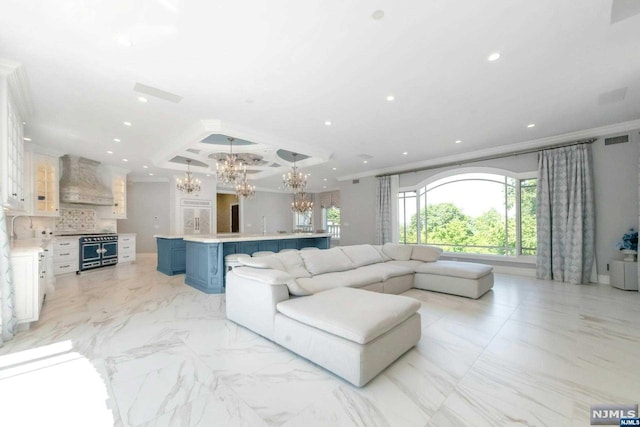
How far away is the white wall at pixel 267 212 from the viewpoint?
11266 millimetres

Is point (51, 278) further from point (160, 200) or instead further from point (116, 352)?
point (160, 200)

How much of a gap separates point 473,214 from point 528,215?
120cm

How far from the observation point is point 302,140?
5.36m

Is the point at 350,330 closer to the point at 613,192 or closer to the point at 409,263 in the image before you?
the point at 409,263

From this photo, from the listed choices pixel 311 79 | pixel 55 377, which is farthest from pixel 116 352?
pixel 311 79

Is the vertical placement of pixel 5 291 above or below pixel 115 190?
below

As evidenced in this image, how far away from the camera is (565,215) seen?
5.16 meters

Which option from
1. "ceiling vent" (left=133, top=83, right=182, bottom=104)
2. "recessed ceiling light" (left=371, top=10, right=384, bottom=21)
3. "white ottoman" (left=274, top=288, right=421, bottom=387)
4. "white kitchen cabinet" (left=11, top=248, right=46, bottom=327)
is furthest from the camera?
"ceiling vent" (left=133, top=83, right=182, bottom=104)

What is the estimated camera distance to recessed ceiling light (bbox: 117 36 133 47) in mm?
2367

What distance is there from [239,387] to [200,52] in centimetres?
311

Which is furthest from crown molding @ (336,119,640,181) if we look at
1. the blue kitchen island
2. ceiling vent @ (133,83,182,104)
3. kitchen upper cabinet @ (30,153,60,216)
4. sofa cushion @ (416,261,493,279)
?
kitchen upper cabinet @ (30,153,60,216)

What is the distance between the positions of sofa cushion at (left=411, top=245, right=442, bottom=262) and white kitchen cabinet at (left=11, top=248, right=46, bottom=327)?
18.9 feet

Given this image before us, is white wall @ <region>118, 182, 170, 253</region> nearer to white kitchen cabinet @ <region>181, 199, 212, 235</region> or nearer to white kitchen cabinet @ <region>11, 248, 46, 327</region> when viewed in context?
white kitchen cabinet @ <region>181, 199, 212, 235</region>

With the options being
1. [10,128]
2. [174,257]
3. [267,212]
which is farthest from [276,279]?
[267,212]
